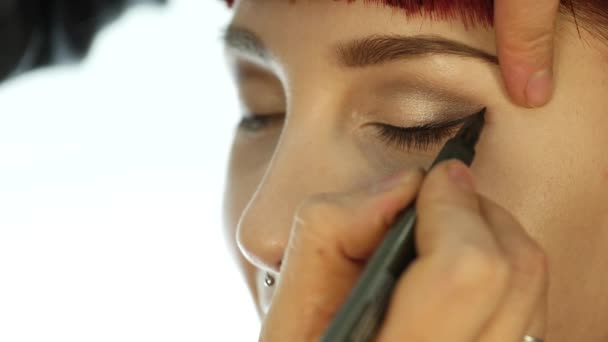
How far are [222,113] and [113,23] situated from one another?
0.27 metres

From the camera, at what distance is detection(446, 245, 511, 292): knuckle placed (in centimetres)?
54

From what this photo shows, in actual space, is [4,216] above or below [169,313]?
above

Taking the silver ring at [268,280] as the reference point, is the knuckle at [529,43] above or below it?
above

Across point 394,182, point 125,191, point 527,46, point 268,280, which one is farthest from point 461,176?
point 125,191

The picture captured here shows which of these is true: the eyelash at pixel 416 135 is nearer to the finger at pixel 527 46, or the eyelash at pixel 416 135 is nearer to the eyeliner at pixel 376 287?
the finger at pixel 527 46

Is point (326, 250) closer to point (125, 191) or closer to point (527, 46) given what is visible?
point (527, 46)

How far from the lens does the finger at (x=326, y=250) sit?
64 centimetres

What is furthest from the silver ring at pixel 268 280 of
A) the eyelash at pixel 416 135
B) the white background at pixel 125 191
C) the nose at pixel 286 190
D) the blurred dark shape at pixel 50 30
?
the blurred dark shape at pixel 50 30

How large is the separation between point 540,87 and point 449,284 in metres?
0.28

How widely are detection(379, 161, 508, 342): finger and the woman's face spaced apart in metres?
0.22

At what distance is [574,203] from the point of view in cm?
78

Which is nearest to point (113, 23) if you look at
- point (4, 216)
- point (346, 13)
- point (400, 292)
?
point (4, 216)

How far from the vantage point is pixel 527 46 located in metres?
0.73

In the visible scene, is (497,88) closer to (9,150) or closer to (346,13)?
(346,13)
